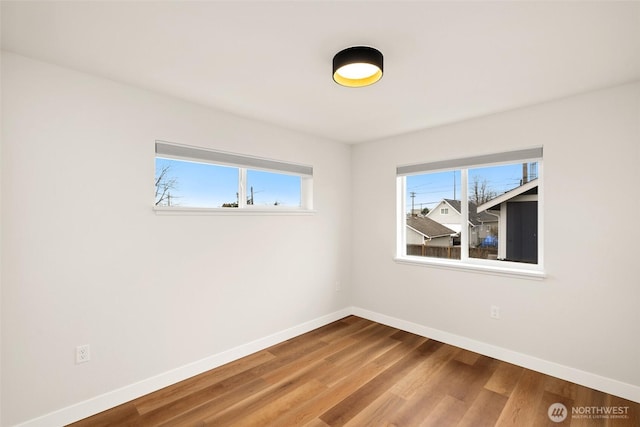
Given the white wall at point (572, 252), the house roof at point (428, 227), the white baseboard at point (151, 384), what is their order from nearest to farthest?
the white baseboard at point (151, 384) < the white wall at point (572, 252) < the house roof at point (428, 227)

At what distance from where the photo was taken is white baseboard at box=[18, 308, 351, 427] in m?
1.98

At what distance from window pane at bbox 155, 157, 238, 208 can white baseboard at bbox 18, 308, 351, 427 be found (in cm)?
145

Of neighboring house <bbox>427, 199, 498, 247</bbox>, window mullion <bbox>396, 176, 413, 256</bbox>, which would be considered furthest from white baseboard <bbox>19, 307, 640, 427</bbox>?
neighboring house <bbox>427, 199, 498, 247</bbox>

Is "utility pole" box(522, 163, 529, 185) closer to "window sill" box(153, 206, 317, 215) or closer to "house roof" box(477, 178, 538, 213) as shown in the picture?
"house roof" box(477, 178, 538, 213)

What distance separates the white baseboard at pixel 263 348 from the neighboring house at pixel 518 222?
0.94m

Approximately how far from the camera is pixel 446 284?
10.8 ft

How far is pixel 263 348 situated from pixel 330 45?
2885 millimetres

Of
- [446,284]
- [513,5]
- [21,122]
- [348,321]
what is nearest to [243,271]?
[348,321]

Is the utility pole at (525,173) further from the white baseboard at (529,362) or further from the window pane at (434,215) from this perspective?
the white baseboard at (529,362)

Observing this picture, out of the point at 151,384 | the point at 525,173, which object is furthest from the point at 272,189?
the point at 525,173

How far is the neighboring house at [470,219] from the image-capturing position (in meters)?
3.18

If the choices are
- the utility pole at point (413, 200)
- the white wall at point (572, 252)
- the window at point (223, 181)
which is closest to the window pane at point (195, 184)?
the window at point (223, 181)

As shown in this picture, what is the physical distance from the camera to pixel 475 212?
129 inches

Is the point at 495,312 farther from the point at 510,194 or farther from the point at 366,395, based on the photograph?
the point at 366,395
